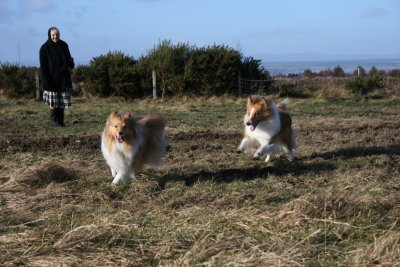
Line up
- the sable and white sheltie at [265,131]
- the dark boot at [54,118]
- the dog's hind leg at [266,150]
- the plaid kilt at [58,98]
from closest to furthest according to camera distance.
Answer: the dog's hind leg at [266,150] < the sable and white sheltie at [265,131] < the plaid kilt at [58,98] < the dark boot at [54,118]

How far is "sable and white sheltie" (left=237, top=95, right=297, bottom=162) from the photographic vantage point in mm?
7133

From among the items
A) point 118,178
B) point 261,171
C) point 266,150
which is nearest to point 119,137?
point 118,178

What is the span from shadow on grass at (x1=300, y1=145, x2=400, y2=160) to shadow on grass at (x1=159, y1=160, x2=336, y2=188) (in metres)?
0.57

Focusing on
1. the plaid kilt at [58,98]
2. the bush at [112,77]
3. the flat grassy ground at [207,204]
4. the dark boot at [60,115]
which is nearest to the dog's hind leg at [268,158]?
the flat grassy ground at [207,204]

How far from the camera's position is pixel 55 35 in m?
9.78

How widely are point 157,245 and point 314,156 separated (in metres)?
A: 4.16

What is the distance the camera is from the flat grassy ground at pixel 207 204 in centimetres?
358

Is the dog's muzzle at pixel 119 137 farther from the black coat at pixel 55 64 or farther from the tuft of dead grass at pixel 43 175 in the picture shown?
the black coat at pixel 55 64

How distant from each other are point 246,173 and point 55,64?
17.2 ft

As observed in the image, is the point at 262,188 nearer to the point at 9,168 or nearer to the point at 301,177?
the point at 301,177

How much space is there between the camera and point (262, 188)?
564 cm

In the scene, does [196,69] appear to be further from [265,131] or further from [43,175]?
[43,175]

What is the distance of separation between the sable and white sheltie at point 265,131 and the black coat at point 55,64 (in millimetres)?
4427

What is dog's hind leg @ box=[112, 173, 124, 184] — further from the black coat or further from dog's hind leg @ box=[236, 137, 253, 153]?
the black coat
